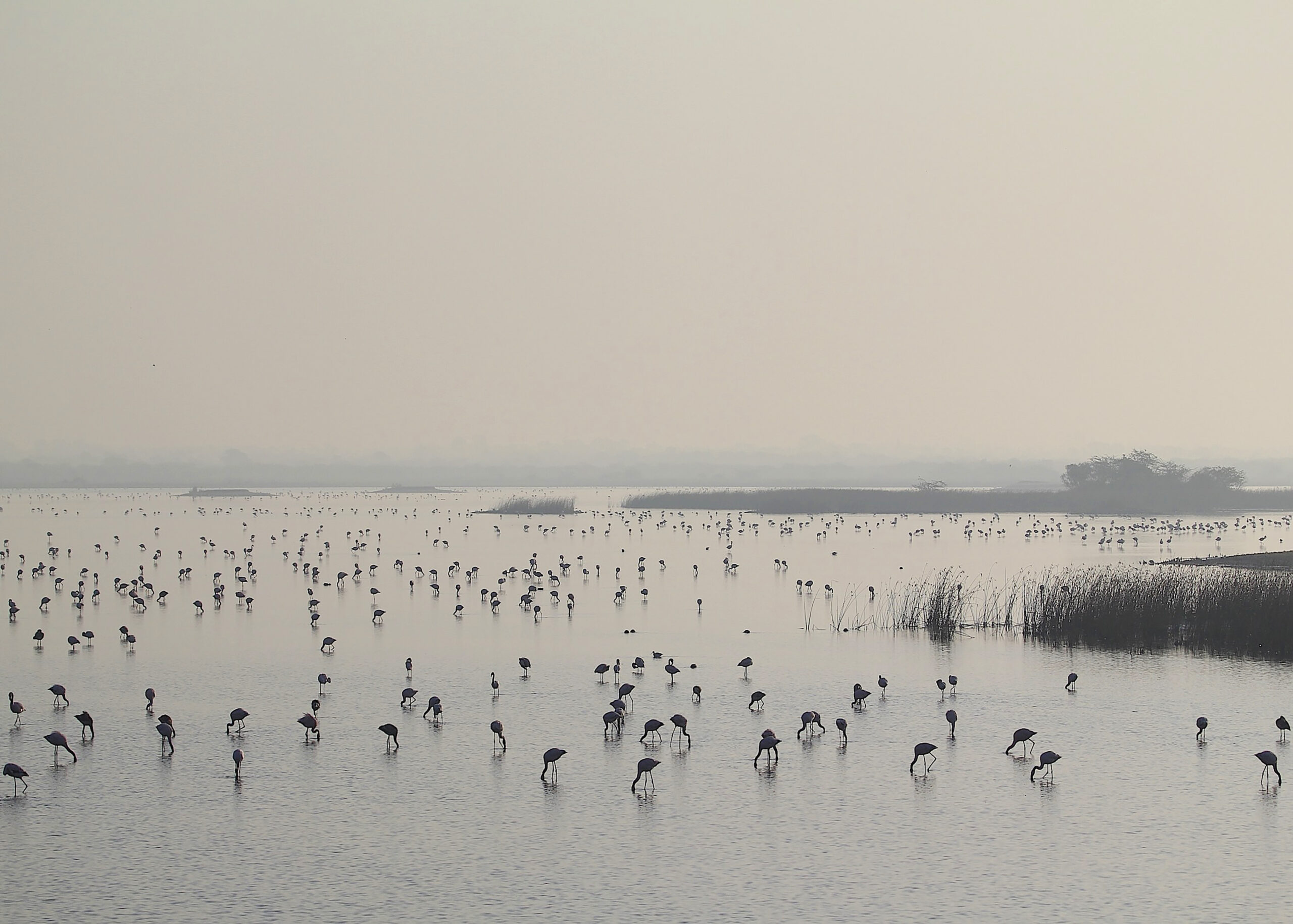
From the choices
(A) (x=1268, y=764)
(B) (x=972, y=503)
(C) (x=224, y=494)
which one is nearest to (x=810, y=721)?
(A) (x=1268, y=764)

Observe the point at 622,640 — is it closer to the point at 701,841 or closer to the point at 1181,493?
the point at 701,841

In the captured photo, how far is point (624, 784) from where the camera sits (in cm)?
1812

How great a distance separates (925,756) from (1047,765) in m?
1.82

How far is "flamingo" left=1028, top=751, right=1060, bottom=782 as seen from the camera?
18.5 metres

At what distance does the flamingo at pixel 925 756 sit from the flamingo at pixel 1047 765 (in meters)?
1.45

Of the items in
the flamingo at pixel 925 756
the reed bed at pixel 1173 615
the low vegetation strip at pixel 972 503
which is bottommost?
the flamingo at pixel 925 756

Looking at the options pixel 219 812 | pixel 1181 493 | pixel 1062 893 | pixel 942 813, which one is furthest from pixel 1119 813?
pixel 1181 493

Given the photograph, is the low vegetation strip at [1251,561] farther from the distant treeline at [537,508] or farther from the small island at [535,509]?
the distant treeline at [537,508]

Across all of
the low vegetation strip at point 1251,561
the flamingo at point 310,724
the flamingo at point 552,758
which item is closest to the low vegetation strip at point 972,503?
the low vegetation strip at point 1251,561

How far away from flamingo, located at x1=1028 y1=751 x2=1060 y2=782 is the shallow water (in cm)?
22

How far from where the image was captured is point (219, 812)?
54.2ft

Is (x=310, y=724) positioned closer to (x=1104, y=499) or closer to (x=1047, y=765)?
(x=1047, y=765)

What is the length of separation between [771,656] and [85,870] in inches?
757

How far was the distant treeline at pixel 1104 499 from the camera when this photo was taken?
118 m
